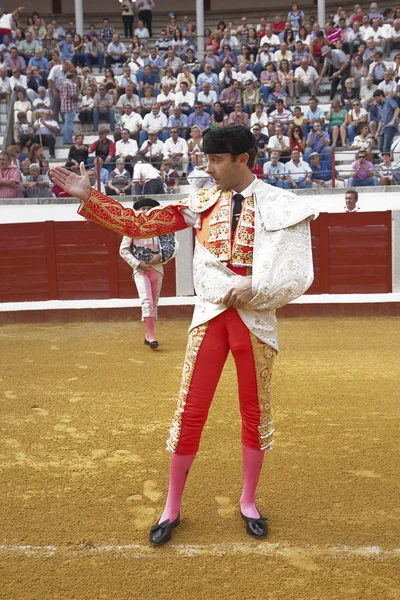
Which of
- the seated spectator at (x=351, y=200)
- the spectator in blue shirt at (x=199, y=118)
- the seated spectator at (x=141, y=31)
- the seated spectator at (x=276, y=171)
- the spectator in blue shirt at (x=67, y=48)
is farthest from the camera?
the seated spectator at (x=141, y=31)

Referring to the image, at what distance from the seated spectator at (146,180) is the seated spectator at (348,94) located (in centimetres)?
374

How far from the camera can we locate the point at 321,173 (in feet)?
33.9

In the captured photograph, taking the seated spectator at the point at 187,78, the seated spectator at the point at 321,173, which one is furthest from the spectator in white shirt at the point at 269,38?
the seated spectator at the point at 321,173

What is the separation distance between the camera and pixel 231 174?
2.84m

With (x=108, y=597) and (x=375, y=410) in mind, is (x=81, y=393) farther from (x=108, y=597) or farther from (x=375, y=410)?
(x=108, y=597)

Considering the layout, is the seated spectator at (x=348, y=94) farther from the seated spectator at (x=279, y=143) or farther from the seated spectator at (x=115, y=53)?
the seated spectator at (x=115, y=53)

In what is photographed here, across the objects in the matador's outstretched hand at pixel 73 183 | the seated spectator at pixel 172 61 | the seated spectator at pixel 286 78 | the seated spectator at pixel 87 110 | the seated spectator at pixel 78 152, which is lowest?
the matador's outstretched hand at pixel 73 183

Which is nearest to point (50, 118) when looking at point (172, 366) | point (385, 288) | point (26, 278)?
point (26, 278)

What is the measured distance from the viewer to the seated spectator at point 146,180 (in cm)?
1019

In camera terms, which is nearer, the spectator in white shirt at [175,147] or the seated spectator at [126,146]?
the spectator in white shirt at [175,147]

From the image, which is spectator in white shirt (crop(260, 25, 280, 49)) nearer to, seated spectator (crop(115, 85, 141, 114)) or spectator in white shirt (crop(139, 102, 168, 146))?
seated spectator (crop(115, 85, 141, 114))

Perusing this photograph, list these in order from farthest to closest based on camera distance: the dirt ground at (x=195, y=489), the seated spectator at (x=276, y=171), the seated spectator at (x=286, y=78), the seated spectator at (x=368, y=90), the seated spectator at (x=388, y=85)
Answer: the seated spectator at (x=286, y=78)
the seated spectator at (x=368, y=90)
the seated spectator at (x=388, y=85)
the seated spectator at (x=276, y=171)
the dirt ground at (x=195, y=489)

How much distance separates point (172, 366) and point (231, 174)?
11.3ft

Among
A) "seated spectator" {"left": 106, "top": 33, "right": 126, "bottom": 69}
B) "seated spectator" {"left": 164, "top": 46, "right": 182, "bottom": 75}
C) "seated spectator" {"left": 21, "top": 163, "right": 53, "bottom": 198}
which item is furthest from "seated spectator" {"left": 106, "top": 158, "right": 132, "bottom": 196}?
"seated spectator" {"left": 106, "top": 33, "right": 126, "bottom": 69}
